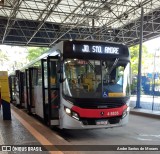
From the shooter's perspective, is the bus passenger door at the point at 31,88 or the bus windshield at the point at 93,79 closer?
the bus windshield at the point at 93,79

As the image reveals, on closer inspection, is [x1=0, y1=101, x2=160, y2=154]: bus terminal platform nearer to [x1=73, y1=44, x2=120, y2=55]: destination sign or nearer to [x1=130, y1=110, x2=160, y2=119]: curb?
[x1=73, y1=44, x2=120, y2=55]: destination sign

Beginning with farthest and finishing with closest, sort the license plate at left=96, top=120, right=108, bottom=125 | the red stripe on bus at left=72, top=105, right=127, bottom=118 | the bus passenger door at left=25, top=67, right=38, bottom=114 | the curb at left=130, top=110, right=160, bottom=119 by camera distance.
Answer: the curb at left=130, top=110, right=160, bottom=119
the bus passenger door at left=25, top=67, right=38, bottom=114
the license plate at left=96, top=120, right=108, bottom=125
the red stripe on bus at left=72, top=105, right=127, bottom=118

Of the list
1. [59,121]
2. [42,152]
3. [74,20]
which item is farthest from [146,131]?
[74,20]

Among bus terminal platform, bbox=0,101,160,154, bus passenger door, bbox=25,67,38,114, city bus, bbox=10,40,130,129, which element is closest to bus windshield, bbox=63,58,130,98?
city bus, bbox=10,40,130,129

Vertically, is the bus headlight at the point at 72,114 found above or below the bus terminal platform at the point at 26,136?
above

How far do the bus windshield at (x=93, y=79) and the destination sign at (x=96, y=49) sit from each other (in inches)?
12.2

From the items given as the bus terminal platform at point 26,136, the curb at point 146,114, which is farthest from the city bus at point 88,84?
the curb at point 146,114

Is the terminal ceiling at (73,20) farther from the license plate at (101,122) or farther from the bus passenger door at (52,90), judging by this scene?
the license plate at (101,122)

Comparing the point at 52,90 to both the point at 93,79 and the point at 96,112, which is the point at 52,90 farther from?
the point at 96,112

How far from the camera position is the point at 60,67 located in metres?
7.86

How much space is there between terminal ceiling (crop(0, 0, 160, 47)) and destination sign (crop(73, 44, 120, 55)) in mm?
10954

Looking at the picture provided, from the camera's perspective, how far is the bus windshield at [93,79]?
771 cm

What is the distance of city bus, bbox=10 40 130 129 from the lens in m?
7.60

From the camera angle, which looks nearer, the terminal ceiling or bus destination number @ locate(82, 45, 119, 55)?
bus destination number @ locate(82, 45, 119, 55)
